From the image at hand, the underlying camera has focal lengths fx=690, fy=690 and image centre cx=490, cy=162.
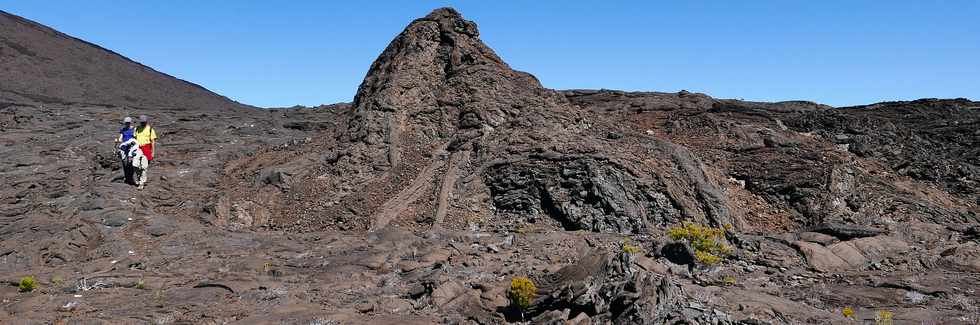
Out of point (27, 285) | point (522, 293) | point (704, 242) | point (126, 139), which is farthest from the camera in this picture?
point (126, 139)

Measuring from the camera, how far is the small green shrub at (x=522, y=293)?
344 inches

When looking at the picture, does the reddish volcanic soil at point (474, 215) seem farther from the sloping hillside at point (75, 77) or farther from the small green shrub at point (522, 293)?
the sloping hillside at point (75, 77)

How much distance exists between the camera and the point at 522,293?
8.70 m

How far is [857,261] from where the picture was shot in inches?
492

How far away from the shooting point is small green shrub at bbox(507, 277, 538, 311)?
28.6 ft

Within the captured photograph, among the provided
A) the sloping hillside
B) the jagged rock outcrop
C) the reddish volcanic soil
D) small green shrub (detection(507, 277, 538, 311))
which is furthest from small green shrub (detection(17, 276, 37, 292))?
the sloping hillside

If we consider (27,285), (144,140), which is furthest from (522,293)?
(144,140)

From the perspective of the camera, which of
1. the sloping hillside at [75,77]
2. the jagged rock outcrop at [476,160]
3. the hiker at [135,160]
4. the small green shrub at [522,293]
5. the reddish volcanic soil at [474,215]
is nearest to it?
the small green shrub at [522,293]

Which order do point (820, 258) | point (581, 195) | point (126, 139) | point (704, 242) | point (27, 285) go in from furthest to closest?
point (581, 195) → point (126, 139) → point (820, 258) → point (704, 242) → point (27, 285)

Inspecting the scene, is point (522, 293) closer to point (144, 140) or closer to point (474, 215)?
point (474, 215)

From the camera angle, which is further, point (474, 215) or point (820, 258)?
point (474, 215)

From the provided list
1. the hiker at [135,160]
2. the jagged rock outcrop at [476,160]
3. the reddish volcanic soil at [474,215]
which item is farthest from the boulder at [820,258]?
the hiker at [135,160]

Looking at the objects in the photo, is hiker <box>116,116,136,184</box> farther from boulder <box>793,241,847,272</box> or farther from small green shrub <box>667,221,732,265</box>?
boulder <box>793,241,847,272</box>

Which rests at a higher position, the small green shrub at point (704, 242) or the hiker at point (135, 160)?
the hiker at point (135, 160)
